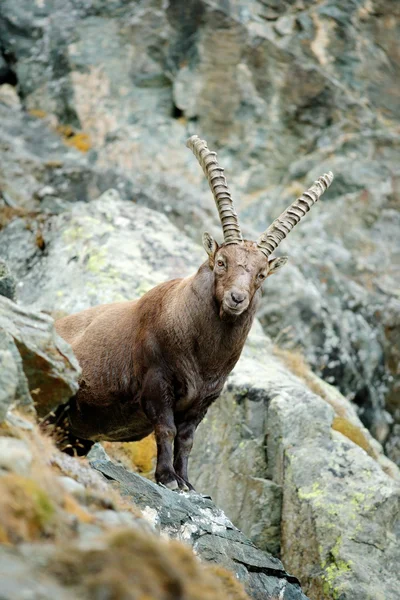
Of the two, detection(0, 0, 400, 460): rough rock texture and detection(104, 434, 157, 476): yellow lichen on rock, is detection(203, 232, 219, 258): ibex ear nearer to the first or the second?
detection(104, 434, 157, 476): yellow lichen on rock

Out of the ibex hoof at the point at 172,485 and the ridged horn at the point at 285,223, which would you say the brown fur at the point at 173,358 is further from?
the ridged horn at the point at 285,223

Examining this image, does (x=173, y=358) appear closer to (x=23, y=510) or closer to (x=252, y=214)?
(x=23, y=510)

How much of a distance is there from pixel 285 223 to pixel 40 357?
5.46 meters

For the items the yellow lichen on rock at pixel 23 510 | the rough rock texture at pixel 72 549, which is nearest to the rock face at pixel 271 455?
the rough rock texture at pixel 72 549

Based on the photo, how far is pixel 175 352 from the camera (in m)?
10.5

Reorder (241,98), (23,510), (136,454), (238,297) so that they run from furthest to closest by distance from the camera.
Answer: (241,98)
(136,454)
(238,297)
(23,510)

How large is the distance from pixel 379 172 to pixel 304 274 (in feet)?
21.9

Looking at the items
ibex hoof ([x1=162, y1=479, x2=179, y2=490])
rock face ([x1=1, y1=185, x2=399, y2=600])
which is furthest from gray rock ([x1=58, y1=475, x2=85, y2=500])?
ibex hoof ([x1=162, y1=479, x2=179, y2=490])

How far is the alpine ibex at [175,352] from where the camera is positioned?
1035 centimetres

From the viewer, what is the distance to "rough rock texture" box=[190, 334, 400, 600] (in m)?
11.5

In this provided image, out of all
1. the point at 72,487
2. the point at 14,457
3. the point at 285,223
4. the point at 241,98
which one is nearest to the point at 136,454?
the point at 285,223

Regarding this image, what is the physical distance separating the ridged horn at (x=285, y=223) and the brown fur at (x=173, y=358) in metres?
0.25

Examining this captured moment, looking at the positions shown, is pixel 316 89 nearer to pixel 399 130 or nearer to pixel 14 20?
pixel 399 130

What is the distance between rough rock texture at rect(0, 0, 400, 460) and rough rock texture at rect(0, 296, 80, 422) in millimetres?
17112
